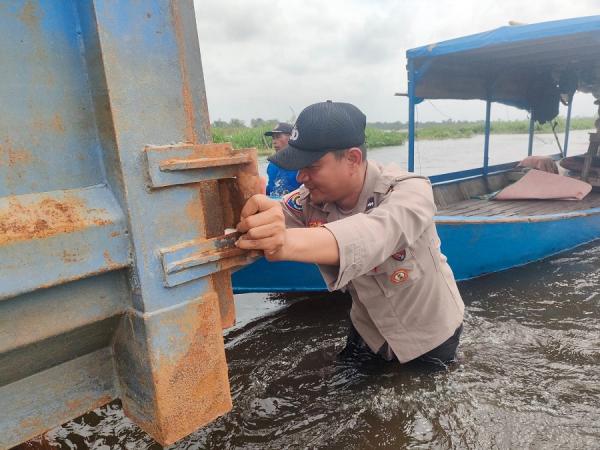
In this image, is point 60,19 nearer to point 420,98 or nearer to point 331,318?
point 331,318

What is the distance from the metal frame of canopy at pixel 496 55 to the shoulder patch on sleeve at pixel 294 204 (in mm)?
4588

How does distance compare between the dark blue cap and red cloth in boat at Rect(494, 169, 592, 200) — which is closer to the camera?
the dark blue cap

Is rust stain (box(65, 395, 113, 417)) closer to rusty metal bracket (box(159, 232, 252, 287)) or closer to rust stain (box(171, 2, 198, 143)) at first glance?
rusty metal bracket (box(159, 232, 252, 287))

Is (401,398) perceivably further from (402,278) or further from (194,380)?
(194,380)

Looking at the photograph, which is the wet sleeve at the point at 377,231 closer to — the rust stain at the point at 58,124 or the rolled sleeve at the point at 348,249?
the rolled sleeve at the point at 348,249

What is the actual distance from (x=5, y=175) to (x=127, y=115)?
0.28m

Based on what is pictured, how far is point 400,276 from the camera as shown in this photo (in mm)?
2119

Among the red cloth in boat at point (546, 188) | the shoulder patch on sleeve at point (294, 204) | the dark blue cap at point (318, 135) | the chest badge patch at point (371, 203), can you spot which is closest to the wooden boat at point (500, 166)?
the red cloth in boat at point (546, 188)

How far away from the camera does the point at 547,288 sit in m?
5.12

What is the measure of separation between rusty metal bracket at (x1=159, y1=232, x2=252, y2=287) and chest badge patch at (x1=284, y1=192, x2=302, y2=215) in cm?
111

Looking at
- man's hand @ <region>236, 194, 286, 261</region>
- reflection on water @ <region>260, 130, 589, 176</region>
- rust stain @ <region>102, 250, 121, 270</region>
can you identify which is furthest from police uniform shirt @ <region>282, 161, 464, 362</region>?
reflection on water @ <region>260, 130, 589, 176</region>

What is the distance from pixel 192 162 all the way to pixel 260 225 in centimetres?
24

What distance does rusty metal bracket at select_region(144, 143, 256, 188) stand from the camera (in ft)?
3.43

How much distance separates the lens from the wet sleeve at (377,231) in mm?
1438
